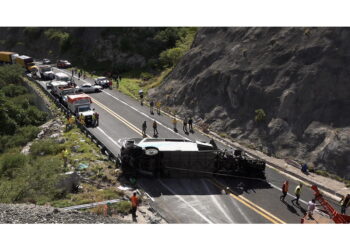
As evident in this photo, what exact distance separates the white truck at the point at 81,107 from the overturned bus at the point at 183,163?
1213cm

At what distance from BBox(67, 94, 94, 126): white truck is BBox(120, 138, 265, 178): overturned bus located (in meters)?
12.1

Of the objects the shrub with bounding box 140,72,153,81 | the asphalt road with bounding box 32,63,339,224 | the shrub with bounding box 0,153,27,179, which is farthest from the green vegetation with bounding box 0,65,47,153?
the shrub with bounding box 140,72,153,81

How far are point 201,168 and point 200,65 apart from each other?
2369cm

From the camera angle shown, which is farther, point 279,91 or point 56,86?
point 56,86

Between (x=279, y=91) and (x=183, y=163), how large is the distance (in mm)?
15610

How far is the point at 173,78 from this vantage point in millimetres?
51344

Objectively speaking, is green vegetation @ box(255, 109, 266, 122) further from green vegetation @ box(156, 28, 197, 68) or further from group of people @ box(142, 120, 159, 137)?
green vegetation @ box(156, 28, 197, 68)

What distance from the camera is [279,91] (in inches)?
1508

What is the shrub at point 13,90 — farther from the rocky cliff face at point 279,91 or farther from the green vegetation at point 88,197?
the green vegetation at point 88,197

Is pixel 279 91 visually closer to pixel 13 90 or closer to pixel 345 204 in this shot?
pixel 345 204

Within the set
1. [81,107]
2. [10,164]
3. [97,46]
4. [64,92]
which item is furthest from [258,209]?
[97,46]

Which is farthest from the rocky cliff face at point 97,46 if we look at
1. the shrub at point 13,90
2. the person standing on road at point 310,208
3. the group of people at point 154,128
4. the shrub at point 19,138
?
the person standing on road at point 310,208

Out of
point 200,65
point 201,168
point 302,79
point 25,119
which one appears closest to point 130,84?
point 200,65

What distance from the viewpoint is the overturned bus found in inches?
1076
